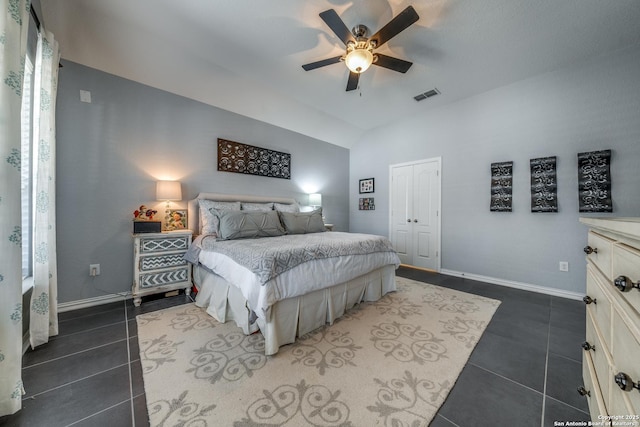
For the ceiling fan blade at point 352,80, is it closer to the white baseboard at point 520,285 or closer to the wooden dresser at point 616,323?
the wooden dresser at point 616,323

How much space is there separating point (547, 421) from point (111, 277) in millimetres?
4058

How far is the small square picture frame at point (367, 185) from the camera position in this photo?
17.1 feet

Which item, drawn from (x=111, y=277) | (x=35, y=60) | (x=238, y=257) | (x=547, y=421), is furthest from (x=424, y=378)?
(x=35, y=60)

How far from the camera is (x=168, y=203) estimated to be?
3.13 meters

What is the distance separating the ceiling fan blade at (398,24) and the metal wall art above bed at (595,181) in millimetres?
2906

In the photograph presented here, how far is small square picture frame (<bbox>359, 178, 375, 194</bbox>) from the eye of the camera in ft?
17.1

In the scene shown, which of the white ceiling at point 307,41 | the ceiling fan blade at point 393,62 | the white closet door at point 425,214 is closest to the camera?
the white ceiling at point 307,41

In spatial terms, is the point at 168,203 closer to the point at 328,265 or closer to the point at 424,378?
the point at 328,265

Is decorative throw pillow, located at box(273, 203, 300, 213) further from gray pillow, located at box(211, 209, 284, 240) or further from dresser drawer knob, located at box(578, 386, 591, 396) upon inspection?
dresser drawer knob, located at box(578, 386, 591, 396)

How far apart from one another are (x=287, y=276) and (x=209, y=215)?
5.92 feet

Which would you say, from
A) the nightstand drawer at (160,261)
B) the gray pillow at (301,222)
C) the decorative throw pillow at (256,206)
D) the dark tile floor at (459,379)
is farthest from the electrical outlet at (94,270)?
the gray pillow at (301,222)

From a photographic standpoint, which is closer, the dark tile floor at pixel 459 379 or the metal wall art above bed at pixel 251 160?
the dark tile floor at pixel 459 379

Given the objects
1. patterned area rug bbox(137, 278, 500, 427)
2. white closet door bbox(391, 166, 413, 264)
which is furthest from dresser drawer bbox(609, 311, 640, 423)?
white closet door bbox(391, 166, 413, 264)

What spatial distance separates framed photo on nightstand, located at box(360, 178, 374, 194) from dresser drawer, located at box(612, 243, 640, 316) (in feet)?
14.7
